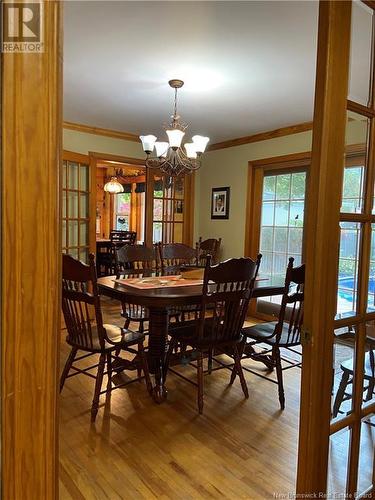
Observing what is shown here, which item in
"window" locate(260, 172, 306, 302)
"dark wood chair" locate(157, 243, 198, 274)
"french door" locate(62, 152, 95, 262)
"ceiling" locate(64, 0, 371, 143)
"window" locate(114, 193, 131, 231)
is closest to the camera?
"ceiling" locate(64, 0, 371, 143)

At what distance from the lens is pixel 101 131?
15.7 ft

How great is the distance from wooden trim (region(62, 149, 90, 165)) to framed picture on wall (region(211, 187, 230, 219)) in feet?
6.36

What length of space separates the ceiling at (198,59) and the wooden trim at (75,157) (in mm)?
420

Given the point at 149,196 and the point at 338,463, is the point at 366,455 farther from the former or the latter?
the point at 149,196

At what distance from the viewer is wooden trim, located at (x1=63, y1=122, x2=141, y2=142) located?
453 centimetres

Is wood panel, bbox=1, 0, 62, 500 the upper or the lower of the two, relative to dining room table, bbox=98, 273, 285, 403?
upper

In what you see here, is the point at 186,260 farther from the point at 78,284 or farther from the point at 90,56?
the point at 90,56

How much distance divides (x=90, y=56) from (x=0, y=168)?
230 centimetres

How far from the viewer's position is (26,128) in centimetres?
73

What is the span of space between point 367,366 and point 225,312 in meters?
1.19

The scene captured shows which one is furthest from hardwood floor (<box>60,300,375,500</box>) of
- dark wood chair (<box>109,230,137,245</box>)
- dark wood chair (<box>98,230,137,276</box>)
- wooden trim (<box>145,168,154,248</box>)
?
dark wood chair (<box>109,230,137,245</box>)

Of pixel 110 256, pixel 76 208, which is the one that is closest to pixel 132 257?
pixel 76 208

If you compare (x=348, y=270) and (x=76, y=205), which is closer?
(x=348, y=270)

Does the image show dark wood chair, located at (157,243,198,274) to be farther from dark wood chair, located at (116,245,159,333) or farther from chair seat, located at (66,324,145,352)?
chair seat, located at (66,324,145,352)
